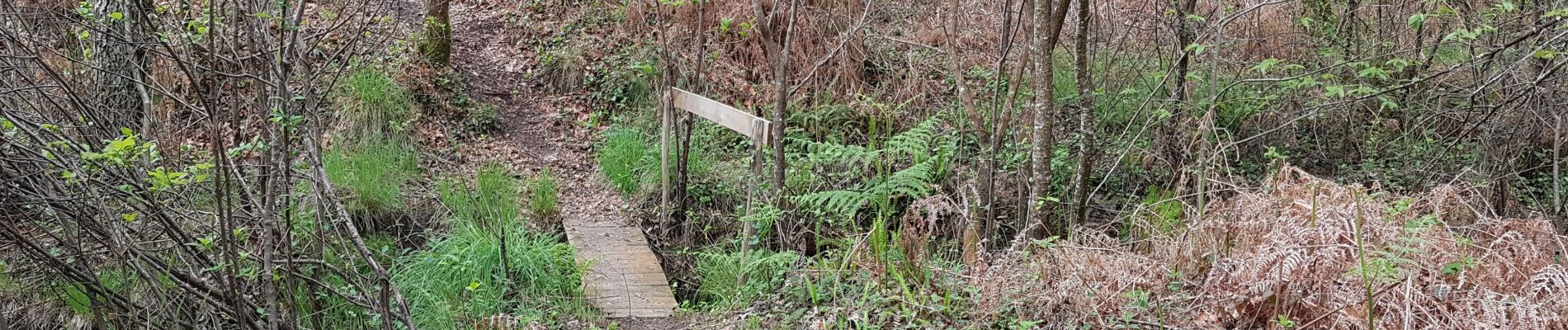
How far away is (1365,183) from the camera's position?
26.6 feet

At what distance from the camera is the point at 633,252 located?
7.16 meters

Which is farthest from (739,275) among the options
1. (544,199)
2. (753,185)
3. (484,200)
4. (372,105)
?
(372,105)

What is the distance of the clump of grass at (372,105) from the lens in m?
8.83

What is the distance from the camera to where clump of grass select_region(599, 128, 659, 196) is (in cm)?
843

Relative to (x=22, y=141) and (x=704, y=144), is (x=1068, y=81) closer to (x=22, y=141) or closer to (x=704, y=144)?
(x=704, y=144)

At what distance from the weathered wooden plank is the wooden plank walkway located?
1.07 meters

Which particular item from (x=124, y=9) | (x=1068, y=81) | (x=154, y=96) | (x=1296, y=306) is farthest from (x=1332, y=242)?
(x=154, y=96)

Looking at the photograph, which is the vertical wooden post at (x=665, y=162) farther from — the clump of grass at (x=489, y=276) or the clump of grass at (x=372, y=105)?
the clump of grass at (x=372, y=105)

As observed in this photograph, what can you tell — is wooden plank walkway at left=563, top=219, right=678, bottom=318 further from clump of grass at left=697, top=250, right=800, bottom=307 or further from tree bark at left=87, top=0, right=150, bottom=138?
tree bark at left=87, top=0, right=150, bottom=138

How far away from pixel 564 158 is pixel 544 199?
1.78 metres

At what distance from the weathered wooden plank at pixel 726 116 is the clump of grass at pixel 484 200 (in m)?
1.46

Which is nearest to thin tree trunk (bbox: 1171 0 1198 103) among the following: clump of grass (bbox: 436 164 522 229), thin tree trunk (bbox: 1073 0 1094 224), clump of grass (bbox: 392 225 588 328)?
thin tree trunk (bbox: 1073 0 1094 224)

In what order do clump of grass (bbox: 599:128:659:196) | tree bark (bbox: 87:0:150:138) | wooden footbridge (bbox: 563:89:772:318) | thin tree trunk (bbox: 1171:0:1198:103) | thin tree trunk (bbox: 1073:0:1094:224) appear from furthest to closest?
clump of grass (bbox: 599:128:659:196) → thin tree trunk (bbox: 1171:0:1198:103) → wooden footbridge (bbox: 563:89:772:318) → thin tree trunk (bbox: 1073:0:1094:224) → tree bark (bbox: 87:0:150:138)

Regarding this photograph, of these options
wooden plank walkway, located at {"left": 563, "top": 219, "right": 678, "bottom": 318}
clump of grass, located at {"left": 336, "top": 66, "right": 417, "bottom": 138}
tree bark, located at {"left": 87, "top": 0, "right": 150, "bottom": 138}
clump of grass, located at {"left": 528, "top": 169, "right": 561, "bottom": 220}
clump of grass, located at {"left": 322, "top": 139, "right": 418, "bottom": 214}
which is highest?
tree bark, located at {"left": 87, "top": 0, "right": 150, "bottom": 138}
